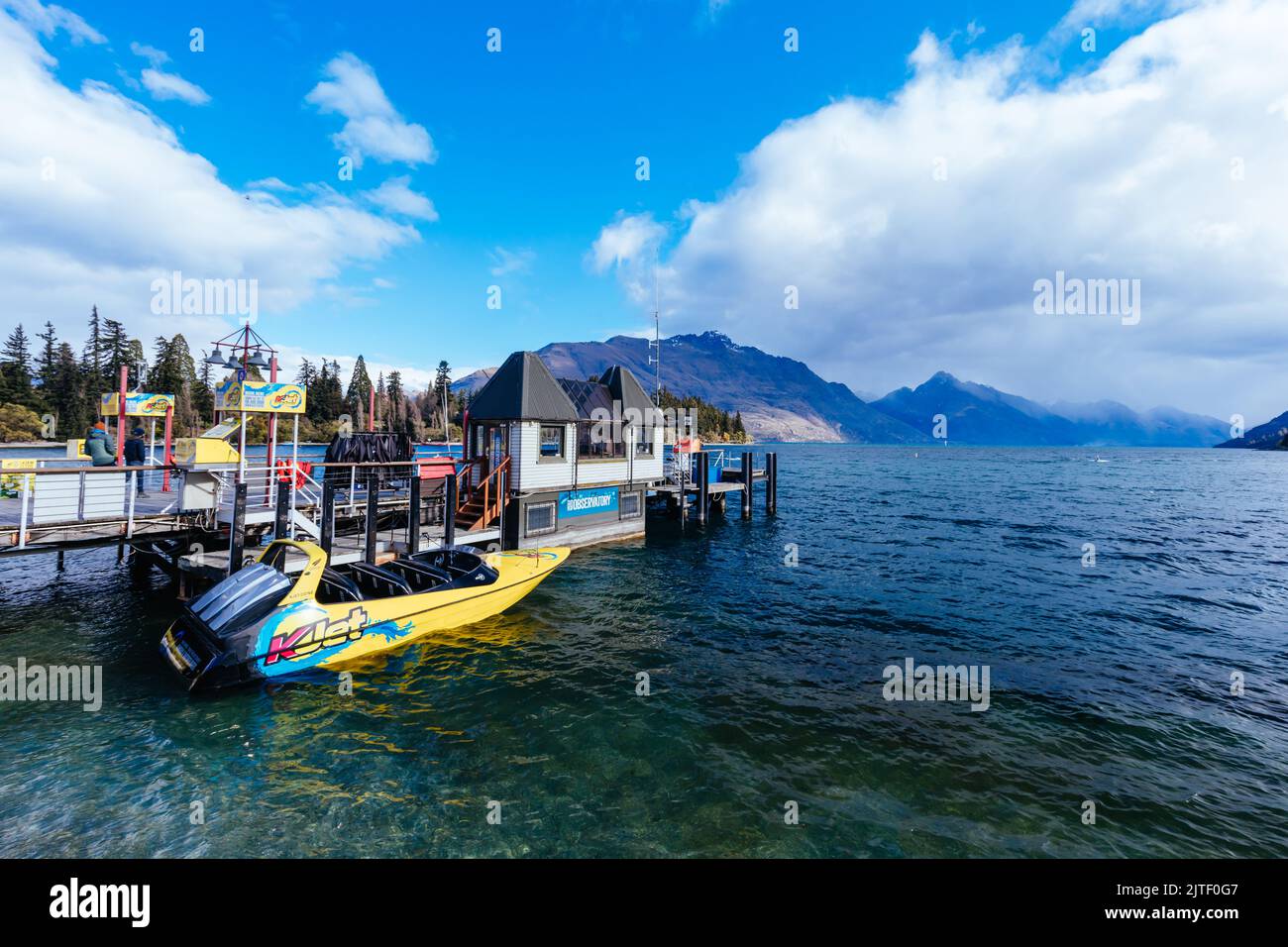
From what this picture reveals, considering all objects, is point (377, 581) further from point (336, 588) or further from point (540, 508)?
point (540, 508)

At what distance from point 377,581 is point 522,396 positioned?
1084cm

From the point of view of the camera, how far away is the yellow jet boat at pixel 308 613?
1082 centimetres

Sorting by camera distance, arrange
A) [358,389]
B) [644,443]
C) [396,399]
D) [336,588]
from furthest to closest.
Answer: [396,399]
[358,389]
[644,443]
[336,588]

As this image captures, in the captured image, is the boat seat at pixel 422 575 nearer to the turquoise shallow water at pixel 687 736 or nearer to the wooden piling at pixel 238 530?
the turquoise shallow water at pixel 687 736

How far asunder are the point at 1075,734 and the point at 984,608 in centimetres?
870

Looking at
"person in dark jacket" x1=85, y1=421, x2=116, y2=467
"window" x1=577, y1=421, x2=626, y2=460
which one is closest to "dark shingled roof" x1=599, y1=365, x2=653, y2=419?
"window" x1=577, y1=421, x2=626, y2=460

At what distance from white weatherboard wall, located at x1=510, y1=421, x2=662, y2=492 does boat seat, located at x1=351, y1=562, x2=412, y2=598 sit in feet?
29.4

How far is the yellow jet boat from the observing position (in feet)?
35.5

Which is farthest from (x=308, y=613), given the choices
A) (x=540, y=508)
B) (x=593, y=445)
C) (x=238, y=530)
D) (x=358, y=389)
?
(x=358, y=389)

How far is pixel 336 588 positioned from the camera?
12.9 meters

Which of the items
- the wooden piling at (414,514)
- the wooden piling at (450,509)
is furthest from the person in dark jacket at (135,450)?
the wooden piling at (450,509)
